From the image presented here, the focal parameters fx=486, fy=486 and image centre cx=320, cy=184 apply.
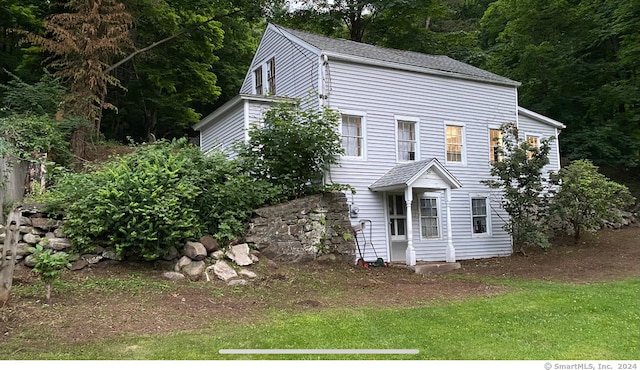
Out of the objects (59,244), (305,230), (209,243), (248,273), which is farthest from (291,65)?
(59,244)

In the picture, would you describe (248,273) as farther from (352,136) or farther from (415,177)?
(352,136)

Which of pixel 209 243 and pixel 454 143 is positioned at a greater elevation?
pixel 454 143

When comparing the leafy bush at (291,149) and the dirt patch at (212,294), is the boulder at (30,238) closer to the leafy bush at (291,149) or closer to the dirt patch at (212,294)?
the dirt patch at (212,294)

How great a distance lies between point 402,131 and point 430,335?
8.69 metres

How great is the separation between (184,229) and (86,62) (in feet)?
26.9

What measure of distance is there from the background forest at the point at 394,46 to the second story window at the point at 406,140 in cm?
930

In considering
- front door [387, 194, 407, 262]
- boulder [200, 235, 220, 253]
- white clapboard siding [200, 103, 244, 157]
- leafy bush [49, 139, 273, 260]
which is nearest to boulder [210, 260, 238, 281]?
boulder [200, 235, 220, 253]

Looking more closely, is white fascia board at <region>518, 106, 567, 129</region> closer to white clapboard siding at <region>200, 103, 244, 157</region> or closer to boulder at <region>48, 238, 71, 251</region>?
white clapboard siding at <region>200, 103, 244, 157</region>

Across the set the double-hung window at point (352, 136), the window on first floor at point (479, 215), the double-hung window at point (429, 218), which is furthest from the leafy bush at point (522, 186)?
the double-hung window at point (352, 136)

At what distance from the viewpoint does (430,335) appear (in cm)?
567

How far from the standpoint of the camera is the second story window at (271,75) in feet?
49.6

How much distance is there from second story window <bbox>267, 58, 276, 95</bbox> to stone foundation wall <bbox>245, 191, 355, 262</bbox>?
5.32 m

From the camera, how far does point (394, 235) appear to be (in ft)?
42.9

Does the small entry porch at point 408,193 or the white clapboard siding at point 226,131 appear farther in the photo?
the white clapboard siding at point 226,131
